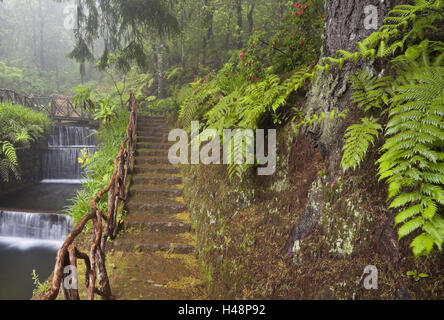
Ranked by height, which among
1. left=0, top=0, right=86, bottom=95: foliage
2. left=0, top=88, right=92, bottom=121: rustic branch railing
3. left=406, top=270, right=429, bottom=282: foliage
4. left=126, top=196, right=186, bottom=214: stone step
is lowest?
left=126, top=196, right=186, bottom=214: stone step

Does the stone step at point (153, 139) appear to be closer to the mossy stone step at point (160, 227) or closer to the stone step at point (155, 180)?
the stone step at point (155, 180)

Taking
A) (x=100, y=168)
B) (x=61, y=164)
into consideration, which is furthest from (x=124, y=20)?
(x=61, y=164)

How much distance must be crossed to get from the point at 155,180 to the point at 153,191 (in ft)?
1.74

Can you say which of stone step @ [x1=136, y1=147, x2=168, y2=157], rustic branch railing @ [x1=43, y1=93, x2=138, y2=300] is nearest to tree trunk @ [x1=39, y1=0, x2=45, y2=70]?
stone step @ [x1=136, y1=147, x2=168, y2=157]

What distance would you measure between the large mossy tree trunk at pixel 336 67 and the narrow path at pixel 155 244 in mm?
2073

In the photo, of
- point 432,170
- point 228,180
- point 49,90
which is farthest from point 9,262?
point 49,90

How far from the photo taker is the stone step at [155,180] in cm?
542

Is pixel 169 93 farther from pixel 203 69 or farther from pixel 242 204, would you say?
pixel 242 204

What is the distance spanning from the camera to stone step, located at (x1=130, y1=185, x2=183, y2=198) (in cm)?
496

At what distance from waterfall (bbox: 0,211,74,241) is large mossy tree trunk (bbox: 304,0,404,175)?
21.1ft

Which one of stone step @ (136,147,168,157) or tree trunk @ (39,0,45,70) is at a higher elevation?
tree trunk @ (39,0,45,70)

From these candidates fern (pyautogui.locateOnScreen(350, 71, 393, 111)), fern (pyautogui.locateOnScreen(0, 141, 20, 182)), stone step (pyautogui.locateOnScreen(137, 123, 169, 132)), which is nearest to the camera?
fern (pyautogui.locateOnScreen(350, 71, 393, 111))

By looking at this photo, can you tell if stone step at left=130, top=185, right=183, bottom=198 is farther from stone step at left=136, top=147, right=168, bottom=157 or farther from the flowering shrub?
the flowering shrub
